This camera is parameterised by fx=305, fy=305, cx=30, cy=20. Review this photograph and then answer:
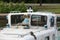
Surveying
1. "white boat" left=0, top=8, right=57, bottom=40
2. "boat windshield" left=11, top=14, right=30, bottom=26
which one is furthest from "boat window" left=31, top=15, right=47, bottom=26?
"boat windshield" left=11, top=14, right=30, bottom=26

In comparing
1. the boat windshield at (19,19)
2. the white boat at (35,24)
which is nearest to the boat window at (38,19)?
the white boat at (35,24)

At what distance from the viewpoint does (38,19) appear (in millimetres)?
8430

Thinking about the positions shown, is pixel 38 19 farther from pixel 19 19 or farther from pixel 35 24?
pixel 19 19

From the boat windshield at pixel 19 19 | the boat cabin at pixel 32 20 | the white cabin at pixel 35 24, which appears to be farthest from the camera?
the boat windshield at pixel 19 19

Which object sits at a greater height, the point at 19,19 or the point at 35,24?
the point at 19,19

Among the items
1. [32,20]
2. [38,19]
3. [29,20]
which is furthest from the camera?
[38,19]

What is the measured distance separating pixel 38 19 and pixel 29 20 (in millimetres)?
353

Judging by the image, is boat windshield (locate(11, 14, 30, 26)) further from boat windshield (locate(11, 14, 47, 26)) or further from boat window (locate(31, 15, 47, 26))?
boat window (locate(31, 15, 47, 26))

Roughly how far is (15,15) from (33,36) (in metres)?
2.00

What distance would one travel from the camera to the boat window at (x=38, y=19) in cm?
809

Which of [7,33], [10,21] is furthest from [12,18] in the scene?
[7,33]

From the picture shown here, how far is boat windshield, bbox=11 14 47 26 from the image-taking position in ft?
26.5

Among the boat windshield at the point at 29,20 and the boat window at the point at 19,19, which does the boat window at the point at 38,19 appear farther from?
the boat window at the point at 19,19

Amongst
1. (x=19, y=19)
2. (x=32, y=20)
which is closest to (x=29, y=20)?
(x=32, y=20)
